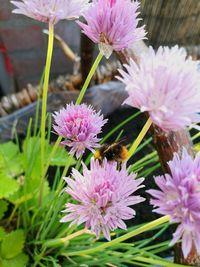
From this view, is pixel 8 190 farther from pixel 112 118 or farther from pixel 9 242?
pixel 112 118

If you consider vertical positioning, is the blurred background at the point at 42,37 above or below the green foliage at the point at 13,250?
A: above

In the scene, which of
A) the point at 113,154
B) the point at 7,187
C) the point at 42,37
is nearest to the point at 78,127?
the point at 113,154

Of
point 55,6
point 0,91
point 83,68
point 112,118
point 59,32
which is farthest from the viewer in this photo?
point 0,91

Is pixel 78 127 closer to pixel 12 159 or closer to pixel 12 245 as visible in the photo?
pixel 12 245

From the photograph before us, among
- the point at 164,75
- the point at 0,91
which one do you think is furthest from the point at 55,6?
the point at 0,91

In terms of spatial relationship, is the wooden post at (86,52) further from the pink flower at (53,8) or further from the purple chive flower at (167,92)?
the purple chive flower at (167,92)

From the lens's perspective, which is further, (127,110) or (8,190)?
(127,110)

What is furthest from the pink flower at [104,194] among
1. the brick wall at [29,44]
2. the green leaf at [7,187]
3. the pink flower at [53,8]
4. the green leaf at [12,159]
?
the brick wall at [29,44]
